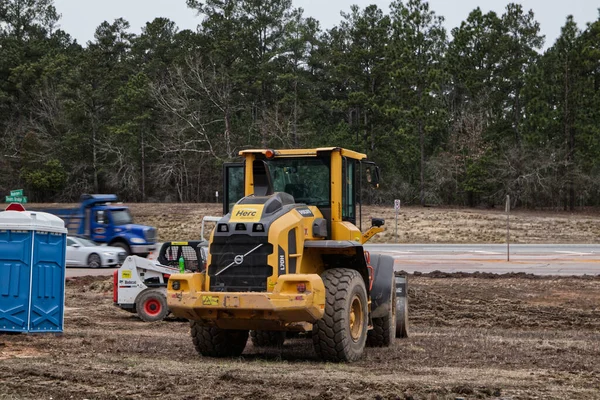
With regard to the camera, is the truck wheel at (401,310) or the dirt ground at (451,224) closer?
the truck wheel at (401,310)

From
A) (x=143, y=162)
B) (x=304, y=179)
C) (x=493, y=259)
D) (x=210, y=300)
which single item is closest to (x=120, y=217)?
(x=493, y=259)

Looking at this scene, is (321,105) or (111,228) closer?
(111,228)

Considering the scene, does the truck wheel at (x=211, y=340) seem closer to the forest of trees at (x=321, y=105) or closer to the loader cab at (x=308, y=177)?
the loader cab at (x=308, y=177)

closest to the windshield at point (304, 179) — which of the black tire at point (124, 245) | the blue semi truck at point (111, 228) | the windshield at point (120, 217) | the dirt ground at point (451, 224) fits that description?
the blue semi truck at point (111, 228)

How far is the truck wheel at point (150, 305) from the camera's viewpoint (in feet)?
56.9

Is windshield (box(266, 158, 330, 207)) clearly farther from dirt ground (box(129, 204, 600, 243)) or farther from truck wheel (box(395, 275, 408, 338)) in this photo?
dirt ground (box(129, 204, 600, 243))

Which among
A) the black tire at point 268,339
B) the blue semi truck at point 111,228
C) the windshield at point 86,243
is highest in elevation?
the blue semi truck at point 111,228

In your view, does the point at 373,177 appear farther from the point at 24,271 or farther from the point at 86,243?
the point at 86,243

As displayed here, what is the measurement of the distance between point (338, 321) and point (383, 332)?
2325mm

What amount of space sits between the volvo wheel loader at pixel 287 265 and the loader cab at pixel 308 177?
13 mm

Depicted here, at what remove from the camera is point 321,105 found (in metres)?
72.4

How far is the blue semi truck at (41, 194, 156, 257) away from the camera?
36.1m

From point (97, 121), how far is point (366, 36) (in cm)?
2312

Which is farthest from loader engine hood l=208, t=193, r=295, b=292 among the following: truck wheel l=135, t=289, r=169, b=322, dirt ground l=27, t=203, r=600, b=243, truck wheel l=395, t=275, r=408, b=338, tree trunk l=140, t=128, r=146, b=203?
tree trunk l=140, t=128, r=146, b=203
